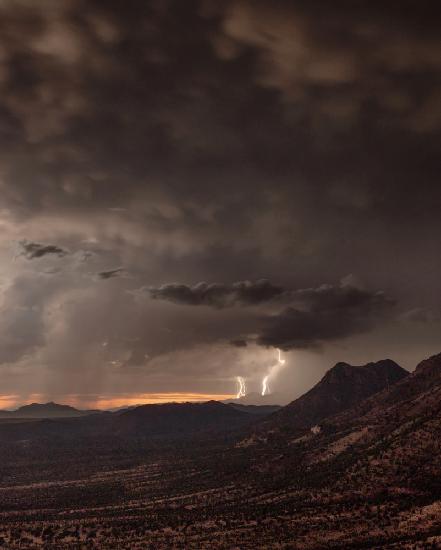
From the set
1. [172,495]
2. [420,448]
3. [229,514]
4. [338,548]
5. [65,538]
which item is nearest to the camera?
[338,548]

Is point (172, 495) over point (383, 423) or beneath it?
beneath

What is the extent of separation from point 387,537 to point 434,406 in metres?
69.1

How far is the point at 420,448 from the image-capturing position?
119375 millimetres

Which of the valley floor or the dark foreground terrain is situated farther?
the dark foreground terrain

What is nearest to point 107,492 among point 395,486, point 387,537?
point 395,486

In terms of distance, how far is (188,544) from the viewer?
84.4 m

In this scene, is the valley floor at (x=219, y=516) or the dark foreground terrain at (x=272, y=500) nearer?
the valley floor at (x=219, y=516)

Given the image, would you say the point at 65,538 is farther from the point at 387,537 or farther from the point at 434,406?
the point at 434,406

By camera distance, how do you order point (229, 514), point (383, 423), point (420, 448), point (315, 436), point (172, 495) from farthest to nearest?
point (315, 436), point (383, 423), point (172, 495), point (420, 448), point (229, 514)

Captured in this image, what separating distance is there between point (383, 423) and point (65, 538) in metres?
97.7

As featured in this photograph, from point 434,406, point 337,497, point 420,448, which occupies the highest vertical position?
point 434,406

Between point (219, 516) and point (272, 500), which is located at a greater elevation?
point (272, 500)

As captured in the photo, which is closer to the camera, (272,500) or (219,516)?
(219,516)

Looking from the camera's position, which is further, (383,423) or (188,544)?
(383,423)
